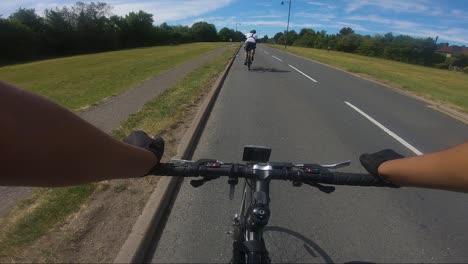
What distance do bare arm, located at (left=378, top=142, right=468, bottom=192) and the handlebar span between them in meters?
0.18

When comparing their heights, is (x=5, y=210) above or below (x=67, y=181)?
below

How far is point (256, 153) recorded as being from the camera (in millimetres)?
1773

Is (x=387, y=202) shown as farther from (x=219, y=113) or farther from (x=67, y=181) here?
(x=219, y=113)

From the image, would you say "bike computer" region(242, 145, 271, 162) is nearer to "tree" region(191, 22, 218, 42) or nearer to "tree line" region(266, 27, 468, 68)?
"tree line" region(266, 27, 468, 68)

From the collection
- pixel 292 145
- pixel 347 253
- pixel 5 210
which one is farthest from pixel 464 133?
pixel 5 210

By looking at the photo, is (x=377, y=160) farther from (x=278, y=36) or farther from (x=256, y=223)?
(x=278, y=36)

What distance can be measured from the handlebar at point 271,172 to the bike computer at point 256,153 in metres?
0.04

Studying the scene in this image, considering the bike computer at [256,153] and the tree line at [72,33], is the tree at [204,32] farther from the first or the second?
the bike computer at [256,153]

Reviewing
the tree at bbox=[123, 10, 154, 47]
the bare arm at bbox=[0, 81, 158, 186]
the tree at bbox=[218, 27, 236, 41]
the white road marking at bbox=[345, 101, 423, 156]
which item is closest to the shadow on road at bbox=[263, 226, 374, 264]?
the bare arm at bbox=[0, 81, 158, 186]

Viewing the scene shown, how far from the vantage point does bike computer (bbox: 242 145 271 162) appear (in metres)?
1.76

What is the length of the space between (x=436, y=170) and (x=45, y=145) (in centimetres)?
115

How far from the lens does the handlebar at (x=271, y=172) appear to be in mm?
1719

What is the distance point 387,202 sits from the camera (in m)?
4.98

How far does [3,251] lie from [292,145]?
5.06 m
